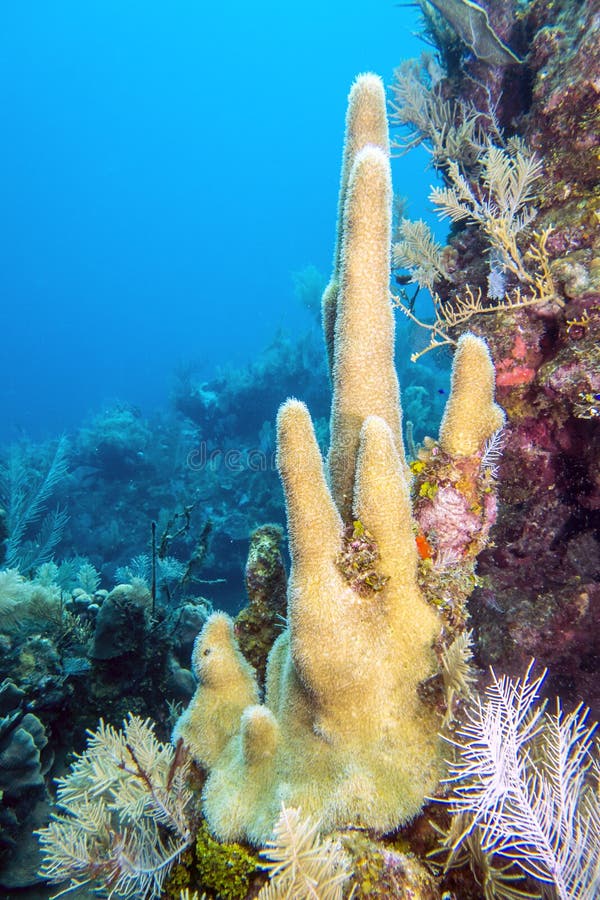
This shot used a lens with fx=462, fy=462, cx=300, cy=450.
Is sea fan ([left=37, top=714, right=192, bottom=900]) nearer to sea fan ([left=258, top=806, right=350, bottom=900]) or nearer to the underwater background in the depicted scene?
the underwater background

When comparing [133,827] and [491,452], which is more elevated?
[491,452]

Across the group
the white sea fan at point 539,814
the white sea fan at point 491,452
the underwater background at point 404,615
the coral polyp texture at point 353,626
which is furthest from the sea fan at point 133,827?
the white sea fan at point 491,452

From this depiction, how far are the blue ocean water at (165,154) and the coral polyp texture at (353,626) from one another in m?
91.7

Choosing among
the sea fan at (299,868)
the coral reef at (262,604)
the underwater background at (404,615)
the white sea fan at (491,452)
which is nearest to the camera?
the sea fan at (299,868)

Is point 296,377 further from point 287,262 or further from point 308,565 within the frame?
point 287,262

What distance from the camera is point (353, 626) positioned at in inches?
81.9

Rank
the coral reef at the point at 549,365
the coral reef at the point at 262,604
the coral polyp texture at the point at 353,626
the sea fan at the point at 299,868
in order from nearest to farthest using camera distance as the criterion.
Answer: the sea fan at the point at 299,868 < the coral polyp texture at the point at 353,626 < the coral reef at the point at 262,604 < the coral reef at the point at 549,365

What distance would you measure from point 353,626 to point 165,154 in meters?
145

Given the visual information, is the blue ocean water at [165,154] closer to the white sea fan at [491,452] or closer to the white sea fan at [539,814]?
the white sea fan at [491,452]

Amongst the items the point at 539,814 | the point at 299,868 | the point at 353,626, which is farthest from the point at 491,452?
the point at 299,868

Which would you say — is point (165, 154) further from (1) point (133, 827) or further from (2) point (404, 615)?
(1) point (133, 827)

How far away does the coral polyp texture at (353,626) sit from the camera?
199cm

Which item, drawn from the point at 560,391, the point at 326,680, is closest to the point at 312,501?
the point at 326,680

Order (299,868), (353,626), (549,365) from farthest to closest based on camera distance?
(549,365) < (353,626) < (299,868)
